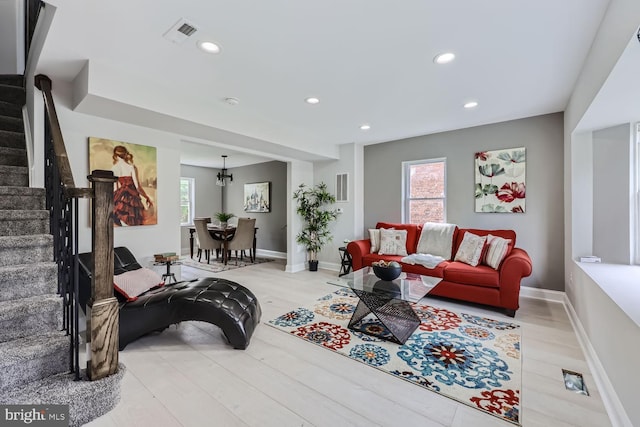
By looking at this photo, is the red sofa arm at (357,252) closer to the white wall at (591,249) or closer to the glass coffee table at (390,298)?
the glass coffee table at (390,298)

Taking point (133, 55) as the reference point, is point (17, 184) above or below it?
below

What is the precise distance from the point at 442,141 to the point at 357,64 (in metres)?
2.72

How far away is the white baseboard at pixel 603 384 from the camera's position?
159 centimetres

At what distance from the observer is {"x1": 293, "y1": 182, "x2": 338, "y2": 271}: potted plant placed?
5.55 m

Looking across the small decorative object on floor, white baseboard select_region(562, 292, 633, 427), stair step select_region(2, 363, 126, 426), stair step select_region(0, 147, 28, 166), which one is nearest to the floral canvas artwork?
white baseboard select_region(562, 292, 633, 427)

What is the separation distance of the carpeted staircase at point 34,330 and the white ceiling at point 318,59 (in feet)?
4.03

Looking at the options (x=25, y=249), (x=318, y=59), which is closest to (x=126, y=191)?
(x=25, y=249)

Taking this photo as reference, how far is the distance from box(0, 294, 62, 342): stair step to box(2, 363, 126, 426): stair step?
1.06 feet

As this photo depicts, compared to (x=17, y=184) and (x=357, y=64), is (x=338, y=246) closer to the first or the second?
(x=357, y=64)

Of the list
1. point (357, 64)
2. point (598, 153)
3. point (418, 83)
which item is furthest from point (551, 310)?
point (357, 64)

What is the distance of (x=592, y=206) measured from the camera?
2902mm

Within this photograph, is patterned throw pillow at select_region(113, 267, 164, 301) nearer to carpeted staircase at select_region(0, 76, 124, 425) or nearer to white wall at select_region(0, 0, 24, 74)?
carpeted staircase at select_region(0, 76, 124, 425)

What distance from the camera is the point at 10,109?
10.1 feet

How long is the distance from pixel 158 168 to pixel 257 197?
4.02 meters
